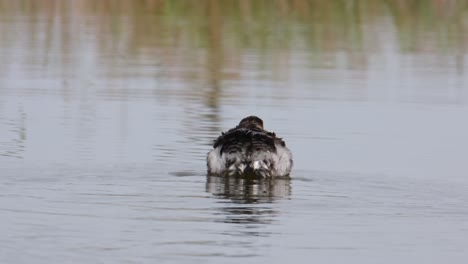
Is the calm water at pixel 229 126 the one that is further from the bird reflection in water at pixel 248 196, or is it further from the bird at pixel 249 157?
the bird at pixel 249 157

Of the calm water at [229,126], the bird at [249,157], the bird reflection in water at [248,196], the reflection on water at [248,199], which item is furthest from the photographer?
the bird at [249,157]

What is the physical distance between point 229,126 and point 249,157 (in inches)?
120

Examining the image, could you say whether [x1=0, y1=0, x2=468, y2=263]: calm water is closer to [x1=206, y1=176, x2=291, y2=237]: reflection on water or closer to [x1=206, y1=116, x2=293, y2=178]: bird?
[x1=206, y1=176, x2=291, y2=237]: reflection on water

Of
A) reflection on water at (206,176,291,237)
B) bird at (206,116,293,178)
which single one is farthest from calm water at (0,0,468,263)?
bird at (206,116,293,178)

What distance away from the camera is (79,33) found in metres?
24.1

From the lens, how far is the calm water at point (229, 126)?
10.9 m

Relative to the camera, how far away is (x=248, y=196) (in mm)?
12773

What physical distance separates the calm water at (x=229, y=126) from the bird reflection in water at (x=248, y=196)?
0.02 meters

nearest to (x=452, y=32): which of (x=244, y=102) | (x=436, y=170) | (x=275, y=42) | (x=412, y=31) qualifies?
(x=412, y=31)

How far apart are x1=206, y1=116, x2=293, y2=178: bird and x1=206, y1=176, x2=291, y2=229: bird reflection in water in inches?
2.8

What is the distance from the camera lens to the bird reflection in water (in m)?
11.7

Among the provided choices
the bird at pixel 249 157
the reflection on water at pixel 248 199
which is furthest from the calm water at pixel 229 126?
the bird at pixel 249 157

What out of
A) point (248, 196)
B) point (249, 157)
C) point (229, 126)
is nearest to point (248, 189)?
point (248, 196)

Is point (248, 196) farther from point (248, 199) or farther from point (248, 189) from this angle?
point (248, 189)
